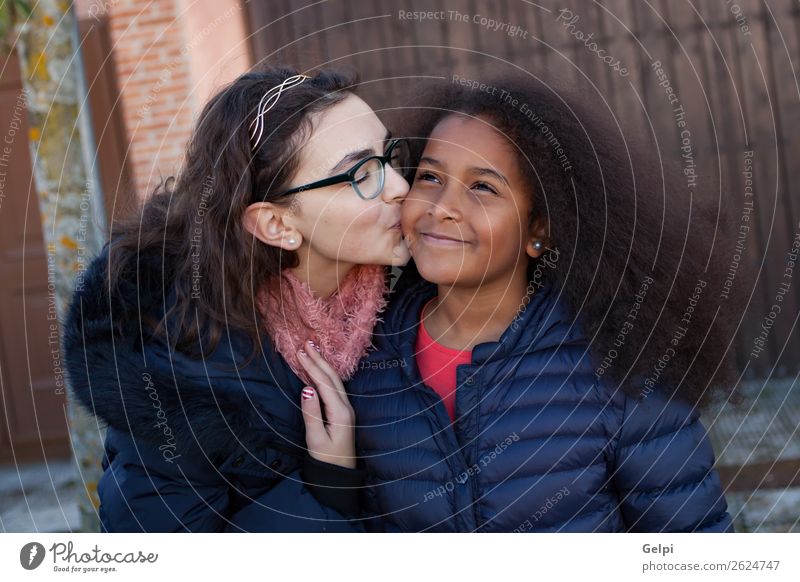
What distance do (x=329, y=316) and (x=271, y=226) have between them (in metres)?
0.25

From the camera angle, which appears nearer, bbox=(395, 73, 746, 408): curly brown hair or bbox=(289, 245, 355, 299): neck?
bbox=(395, 73, 746, 408): curly brown hair

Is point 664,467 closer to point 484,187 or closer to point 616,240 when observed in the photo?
point 616,240

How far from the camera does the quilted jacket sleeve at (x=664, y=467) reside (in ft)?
6.15

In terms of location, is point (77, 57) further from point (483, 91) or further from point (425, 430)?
point (425, 430)

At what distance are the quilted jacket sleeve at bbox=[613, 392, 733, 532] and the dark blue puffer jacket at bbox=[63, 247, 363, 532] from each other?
587 mm

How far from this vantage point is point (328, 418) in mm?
2041

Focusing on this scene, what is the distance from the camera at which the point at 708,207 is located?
7.47ft

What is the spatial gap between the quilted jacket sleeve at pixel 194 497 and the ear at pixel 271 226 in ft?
1.67

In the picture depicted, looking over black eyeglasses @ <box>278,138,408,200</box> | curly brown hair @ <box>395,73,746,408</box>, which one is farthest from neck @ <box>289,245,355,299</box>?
curly brown hair @ <box>395,73,746,408</box>

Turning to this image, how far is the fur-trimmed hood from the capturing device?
6.53 feet

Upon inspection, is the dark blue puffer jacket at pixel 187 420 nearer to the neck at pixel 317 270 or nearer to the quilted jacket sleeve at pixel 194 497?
the quilted jacket sleeve at pixel 194 497

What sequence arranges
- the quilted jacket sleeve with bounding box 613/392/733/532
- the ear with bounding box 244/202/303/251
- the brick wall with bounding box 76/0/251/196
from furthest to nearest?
the brick wall with bounding box 76/0/251/196 → the ear with bounding box 244/202/303/251 → the quilted jacket sleeve with bounding box 613/392/733/532

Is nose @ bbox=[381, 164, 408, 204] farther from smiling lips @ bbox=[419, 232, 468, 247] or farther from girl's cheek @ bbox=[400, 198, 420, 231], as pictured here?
smiling lips @ bbox=[419, 232, 468, 247]
